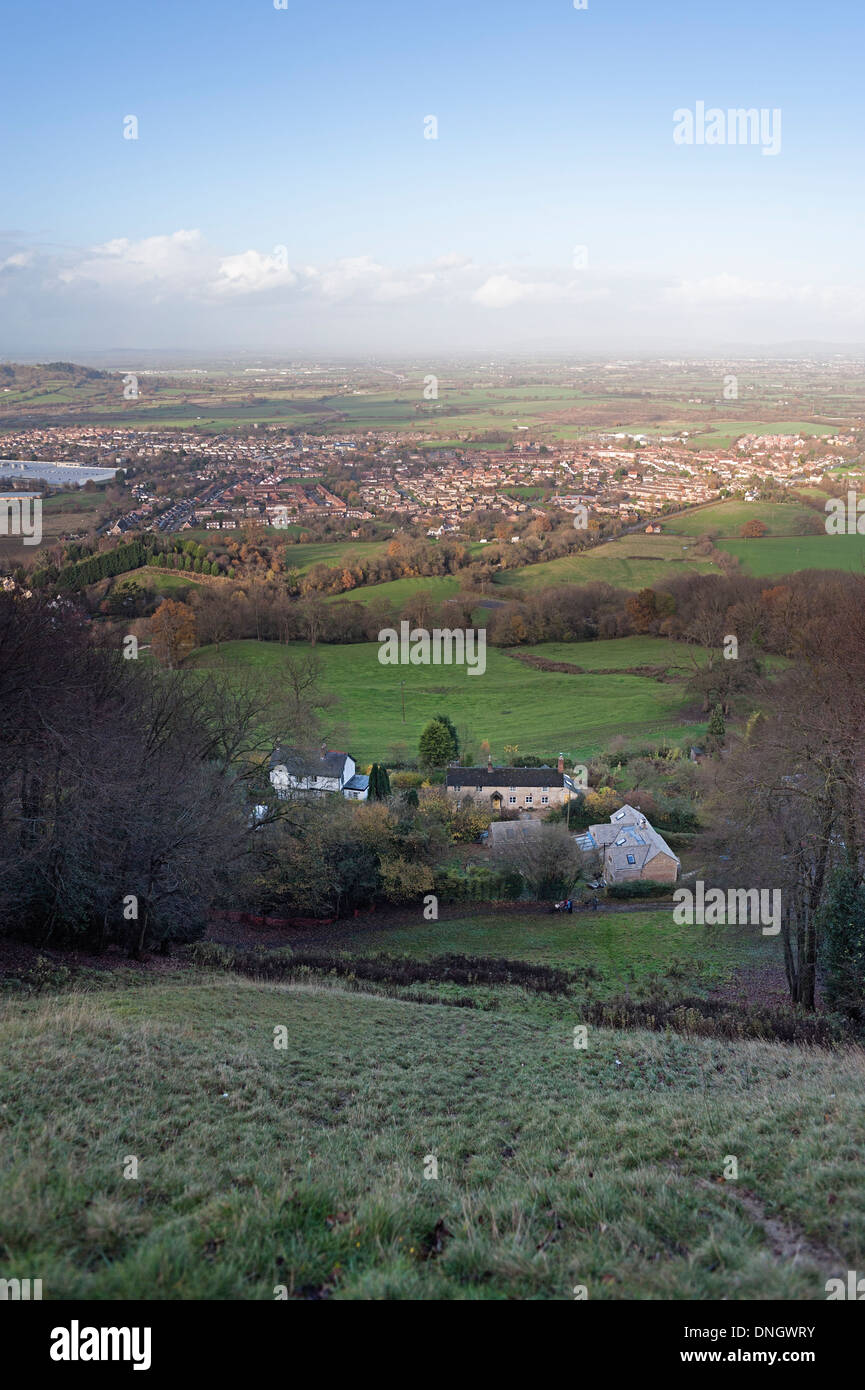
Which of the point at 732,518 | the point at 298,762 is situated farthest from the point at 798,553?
the point at 298,762

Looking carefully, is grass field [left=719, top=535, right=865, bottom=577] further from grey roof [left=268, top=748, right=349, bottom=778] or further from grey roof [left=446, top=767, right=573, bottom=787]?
grey roof [left=268, top=748, right=349, bottom=778]

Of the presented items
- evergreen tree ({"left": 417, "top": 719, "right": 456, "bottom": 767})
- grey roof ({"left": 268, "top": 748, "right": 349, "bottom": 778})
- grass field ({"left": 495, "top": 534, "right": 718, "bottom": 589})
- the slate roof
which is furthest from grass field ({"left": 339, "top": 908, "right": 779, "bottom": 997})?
grass field ({"left": 495, "top": 534, "right": 718, "bottom": 589})

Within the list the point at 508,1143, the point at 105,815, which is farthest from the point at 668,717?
the point at 508,1143

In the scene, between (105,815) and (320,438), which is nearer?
(105,815)

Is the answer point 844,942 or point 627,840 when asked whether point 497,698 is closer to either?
point 627,840

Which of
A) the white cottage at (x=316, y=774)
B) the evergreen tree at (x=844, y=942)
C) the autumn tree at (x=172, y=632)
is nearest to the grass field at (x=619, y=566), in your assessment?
the autumn tree at (x=172, y=632)
